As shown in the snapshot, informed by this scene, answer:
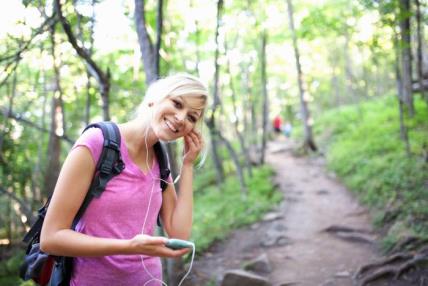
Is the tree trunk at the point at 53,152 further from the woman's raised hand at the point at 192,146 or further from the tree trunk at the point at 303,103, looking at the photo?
the tree trunk at the point at 303,103

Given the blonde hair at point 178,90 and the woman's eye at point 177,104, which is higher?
the blonde hair at point 178,90

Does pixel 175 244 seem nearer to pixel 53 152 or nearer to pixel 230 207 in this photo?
pixel 53 152

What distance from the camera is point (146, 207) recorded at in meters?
1.95

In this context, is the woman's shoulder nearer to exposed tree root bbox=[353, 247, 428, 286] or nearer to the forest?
the forest

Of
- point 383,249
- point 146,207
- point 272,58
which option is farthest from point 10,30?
point 272,58

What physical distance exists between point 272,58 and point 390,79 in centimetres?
1230

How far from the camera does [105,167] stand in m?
1.73

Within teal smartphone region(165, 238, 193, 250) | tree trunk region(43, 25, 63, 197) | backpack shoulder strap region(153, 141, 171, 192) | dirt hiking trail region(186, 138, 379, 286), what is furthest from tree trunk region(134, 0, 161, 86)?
tree trunk region(43, 25, 63, 197)

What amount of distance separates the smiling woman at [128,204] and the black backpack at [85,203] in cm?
3

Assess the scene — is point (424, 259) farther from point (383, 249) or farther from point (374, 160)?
point (374, 160)

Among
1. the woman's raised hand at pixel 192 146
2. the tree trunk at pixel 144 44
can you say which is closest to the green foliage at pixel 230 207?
the tree trunk at pixel 144 44

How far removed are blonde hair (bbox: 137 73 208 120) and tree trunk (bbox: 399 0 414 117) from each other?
233 inches

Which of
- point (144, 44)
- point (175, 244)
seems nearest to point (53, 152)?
point (144, 44)

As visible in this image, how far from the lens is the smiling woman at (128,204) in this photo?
5.27 feet
